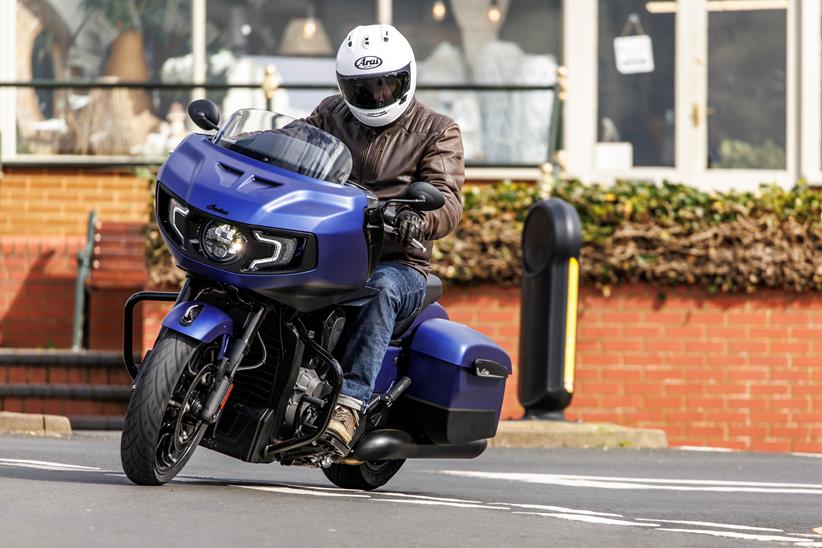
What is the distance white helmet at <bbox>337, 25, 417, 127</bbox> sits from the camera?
7098mm

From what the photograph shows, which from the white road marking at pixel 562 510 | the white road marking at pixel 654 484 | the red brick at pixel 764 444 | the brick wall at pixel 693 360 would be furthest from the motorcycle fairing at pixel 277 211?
the red brick at pixel 764 444

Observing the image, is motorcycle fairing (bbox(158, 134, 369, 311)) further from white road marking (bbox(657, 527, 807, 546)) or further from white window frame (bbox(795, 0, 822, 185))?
white window frame (bbox(795, 0, 822, 185))

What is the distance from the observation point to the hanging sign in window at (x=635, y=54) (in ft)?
51.0

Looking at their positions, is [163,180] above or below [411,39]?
below

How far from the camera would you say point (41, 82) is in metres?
14.8

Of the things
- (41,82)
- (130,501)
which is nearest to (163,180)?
(130,501)

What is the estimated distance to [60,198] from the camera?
1495cm

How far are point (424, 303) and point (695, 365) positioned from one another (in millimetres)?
6005

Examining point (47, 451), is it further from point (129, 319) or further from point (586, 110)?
point (586, 110)

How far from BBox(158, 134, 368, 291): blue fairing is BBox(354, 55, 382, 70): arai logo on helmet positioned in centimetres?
72

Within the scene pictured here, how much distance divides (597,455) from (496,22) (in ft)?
18.3

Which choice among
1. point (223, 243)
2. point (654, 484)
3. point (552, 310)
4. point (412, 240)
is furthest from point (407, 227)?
point (552, 310)

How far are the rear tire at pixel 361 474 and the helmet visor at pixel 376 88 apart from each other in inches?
61.7

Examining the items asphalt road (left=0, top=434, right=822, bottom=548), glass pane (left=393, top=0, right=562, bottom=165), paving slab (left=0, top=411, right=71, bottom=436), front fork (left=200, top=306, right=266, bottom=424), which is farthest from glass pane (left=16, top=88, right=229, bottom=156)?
front fork (left=200, top=306, right=266, bottom=424)
